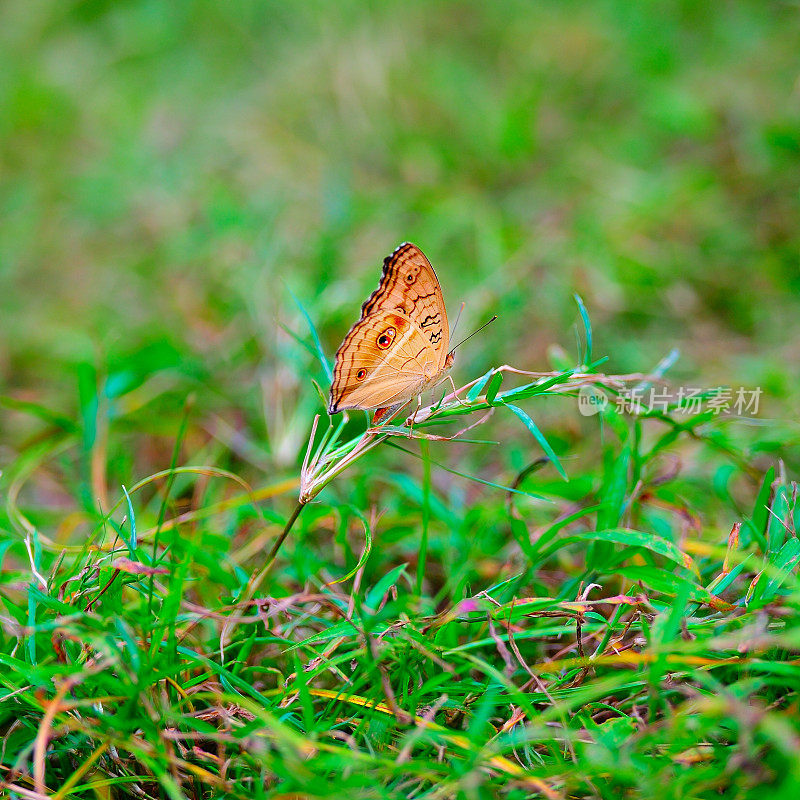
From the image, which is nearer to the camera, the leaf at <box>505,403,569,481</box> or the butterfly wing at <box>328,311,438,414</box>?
the leaf at <box>505,403,569,481</box>

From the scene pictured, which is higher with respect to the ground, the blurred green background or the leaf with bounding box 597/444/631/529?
the blurred green background

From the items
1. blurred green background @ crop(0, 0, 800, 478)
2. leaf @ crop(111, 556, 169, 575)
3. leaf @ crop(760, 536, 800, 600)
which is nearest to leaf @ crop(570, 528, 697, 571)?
leaf @ crop(760, 536, 800, 600)

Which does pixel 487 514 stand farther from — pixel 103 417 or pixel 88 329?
pixel 88 329

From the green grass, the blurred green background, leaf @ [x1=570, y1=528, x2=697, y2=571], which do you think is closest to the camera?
the green grass

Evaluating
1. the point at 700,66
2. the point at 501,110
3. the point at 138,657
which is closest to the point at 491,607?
the point at 138,657

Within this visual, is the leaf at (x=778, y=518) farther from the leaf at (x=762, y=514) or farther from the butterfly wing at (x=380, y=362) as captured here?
the butterfly wing at (x=380, y=362)

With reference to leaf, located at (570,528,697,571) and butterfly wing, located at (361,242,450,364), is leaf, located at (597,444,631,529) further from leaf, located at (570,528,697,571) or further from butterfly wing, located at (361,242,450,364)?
butterfly wing, located at (361,242,450,364)
